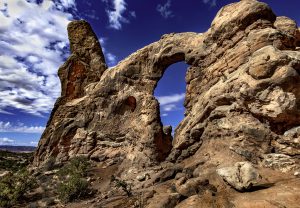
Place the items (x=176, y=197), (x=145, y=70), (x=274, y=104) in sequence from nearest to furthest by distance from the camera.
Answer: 1. (x=176, y=197)
2. (x=274, y=104)
3. (x=145, y=70)

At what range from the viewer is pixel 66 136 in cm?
3497

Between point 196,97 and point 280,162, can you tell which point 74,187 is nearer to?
point 196,97

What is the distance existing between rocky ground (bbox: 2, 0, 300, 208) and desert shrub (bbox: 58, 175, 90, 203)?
0.93 m

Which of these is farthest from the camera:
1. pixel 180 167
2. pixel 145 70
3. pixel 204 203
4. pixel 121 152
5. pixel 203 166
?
pixel 145 70

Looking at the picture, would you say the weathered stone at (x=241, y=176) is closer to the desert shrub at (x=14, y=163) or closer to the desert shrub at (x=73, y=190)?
the desert shrub at (x=73, y=190)

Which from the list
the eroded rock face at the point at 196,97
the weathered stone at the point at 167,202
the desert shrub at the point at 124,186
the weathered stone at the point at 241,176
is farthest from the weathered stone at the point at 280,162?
the desert shrub at the point at 124,186

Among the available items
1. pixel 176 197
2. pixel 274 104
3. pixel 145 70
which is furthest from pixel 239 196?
pixel 145 70

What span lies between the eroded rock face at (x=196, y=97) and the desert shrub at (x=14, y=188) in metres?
5.82

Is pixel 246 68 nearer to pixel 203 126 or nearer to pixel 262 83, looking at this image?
pixel 262 83

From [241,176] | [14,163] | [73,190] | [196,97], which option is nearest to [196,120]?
[196,97]

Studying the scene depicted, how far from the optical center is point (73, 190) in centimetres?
2511

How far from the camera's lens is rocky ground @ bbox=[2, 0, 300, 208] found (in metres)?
17.4

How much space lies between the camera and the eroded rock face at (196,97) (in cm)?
1931

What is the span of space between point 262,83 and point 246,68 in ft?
7.45
